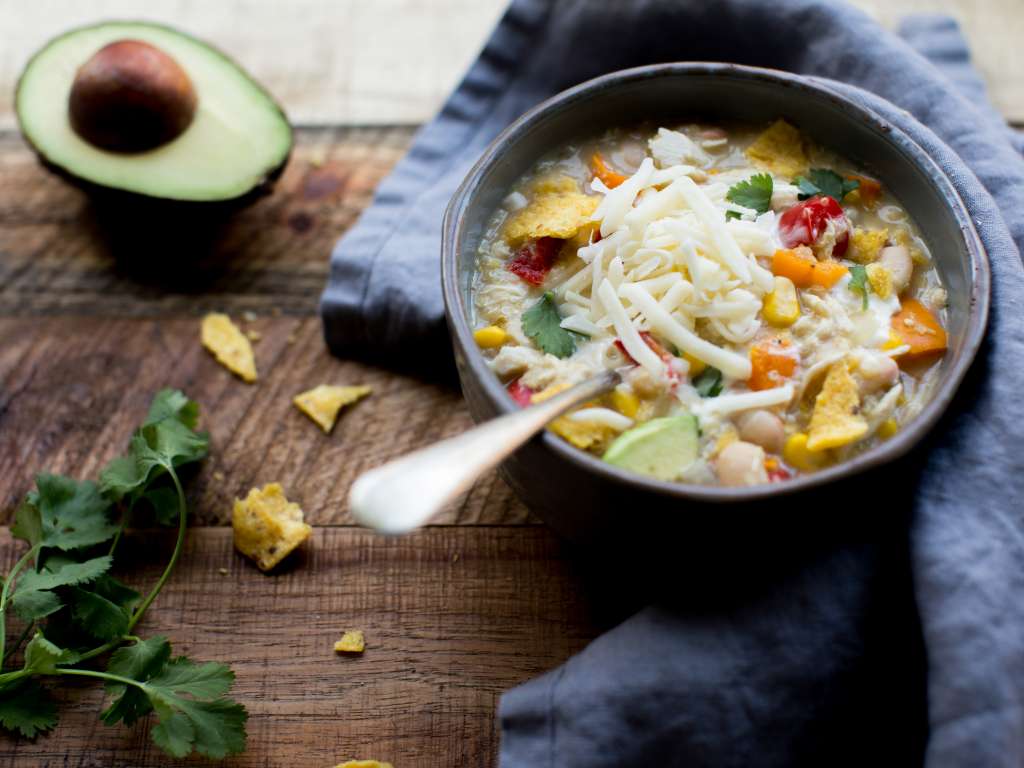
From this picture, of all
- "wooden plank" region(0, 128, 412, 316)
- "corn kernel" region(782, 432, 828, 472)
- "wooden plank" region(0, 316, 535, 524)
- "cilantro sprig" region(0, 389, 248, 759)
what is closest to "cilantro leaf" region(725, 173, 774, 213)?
"corn kernel" region(782, 432, 828, 472)

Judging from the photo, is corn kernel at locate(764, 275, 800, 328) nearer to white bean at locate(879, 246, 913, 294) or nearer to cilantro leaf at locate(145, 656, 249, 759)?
white bean at locate(879, 246, 913, 294)

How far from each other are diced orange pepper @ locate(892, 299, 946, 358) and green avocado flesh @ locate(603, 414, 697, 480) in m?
0.54

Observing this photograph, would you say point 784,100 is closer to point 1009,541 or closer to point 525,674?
point 1009,541

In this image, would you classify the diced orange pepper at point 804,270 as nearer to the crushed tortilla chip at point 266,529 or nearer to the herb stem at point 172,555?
the crushed tortilla chip at point 266,529

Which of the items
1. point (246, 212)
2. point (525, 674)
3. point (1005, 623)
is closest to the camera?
point (1005, 623)

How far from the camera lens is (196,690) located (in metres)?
2.42

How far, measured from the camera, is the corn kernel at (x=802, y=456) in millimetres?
2195

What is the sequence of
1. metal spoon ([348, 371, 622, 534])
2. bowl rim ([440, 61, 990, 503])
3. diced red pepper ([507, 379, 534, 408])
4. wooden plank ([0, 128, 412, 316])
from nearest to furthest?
metal spoon ([348, 371, 622, 534]) < bowl rim ([440, 61, 990, 503]) < diced red pepper ([507, 379, 534, 408]) < wooden plank ([0, 128, 412, 316])

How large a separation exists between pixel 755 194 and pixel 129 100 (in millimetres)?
1718

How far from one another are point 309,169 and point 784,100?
1.50 metres

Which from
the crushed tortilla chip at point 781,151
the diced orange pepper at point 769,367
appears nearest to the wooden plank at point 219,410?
the diced orange pepper at point 769,367

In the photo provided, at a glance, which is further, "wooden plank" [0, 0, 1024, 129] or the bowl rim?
"wooden plank" [0, 0, 1024, 129]

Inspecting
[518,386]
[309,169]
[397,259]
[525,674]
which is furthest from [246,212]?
[525,674]

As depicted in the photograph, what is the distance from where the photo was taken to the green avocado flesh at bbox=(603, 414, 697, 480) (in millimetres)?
2119
